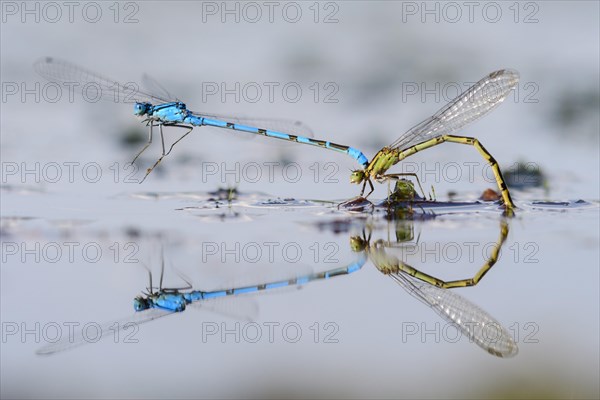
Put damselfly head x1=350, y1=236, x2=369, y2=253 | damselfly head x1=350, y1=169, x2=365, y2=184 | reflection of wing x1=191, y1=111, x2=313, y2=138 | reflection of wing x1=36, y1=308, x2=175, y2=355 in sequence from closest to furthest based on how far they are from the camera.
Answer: reflection of wing x1=36, y1=308, x2=175, y2=355, damselfly head x1=350, y1=236, x2=369, y2=253, damselfly head x1=350, y1=169, x2=365, y2=184, reflection of wing x1=191, y1=111, x2=313, y2=138

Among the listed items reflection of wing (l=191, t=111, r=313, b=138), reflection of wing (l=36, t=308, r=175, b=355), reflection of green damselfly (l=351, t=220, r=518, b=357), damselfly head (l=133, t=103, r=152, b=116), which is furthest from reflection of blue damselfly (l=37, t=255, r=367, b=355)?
reflection of wing (l=191, t=111, r=313, b=138)

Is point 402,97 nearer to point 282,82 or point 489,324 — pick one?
point 282,82

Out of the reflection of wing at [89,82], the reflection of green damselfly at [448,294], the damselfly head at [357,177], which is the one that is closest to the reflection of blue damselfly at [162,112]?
the reflection of wing at [89,82]

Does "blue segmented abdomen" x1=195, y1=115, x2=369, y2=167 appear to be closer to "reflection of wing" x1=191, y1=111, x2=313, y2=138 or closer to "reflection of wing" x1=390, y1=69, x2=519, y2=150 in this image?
"reflection of wing" x1=191, y1=111, x2=313, y2=138

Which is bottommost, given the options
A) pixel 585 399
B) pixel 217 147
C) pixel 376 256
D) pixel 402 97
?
pixel 585 399

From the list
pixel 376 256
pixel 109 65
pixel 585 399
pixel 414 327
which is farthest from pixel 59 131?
pixel 585 399

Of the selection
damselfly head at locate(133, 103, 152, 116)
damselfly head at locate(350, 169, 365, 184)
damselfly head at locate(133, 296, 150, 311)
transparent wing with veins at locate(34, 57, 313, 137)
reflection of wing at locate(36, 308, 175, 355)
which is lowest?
reflection of wing at locate(36, 308, 175, 355)
